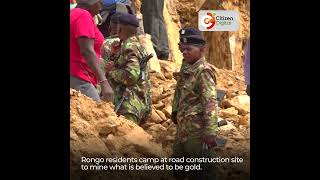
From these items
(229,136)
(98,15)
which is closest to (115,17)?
(98,15)

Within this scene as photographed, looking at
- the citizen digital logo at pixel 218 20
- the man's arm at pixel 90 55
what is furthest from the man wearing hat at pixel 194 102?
the man's arm at pixel 90 55

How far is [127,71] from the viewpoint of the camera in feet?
42.3

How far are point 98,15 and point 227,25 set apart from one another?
5.65 feet

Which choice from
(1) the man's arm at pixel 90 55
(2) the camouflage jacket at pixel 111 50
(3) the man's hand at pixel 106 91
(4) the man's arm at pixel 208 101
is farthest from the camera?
(2) the camouflage jacket at pixel 111 50

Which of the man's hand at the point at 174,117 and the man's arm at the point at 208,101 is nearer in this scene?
the man's arm at the point at 208,101

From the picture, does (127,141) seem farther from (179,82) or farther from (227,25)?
(227,25)

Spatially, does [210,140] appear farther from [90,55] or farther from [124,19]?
[124,19]

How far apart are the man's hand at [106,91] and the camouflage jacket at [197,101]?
94 cm

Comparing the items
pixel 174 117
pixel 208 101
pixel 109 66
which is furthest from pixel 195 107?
pixel 109 66

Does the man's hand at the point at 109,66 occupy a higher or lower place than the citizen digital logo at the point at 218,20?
lower

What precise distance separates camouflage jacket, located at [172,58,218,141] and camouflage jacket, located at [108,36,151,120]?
2.52ft

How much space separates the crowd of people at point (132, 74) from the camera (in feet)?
40.3

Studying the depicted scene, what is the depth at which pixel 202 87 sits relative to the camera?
40.1 feet

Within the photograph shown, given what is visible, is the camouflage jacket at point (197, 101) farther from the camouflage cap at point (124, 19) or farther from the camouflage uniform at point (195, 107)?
the camouflage cap at point (124, 19)
